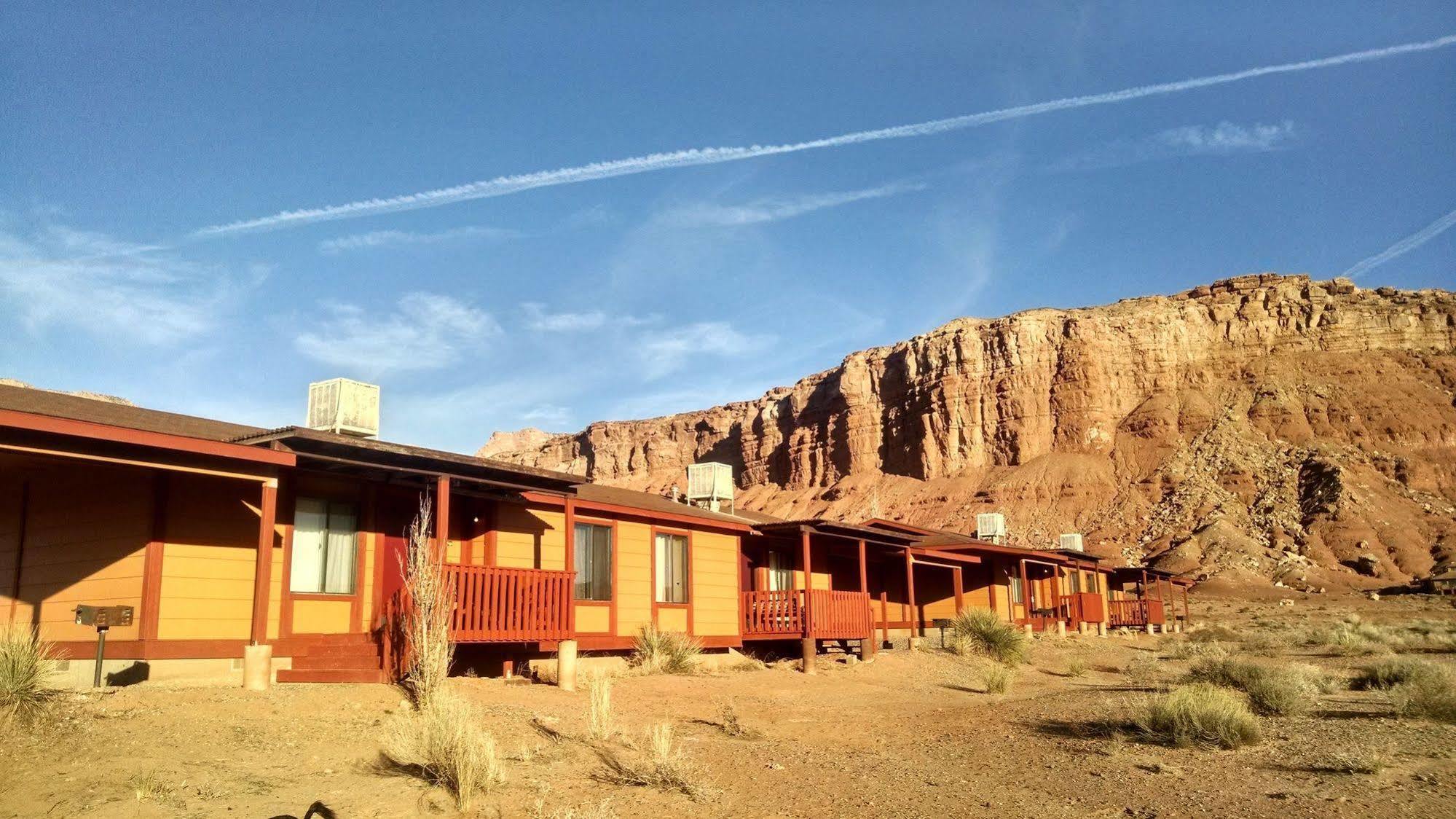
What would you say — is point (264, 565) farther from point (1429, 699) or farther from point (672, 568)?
point (1429, 699)

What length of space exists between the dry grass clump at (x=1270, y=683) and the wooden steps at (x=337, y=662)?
36.2 feet

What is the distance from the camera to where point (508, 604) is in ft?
44.9

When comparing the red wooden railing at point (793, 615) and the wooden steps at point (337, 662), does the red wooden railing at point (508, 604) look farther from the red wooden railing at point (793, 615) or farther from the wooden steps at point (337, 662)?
the red wooden railing at point (793, 615)

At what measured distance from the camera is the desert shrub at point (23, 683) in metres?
7.86

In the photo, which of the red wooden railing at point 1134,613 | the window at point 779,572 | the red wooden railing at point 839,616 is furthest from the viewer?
the red wooden railing at point 1134,613

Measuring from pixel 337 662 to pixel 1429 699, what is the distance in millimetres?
13148

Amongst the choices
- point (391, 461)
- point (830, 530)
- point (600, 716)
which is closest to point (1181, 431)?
point (830, 530)

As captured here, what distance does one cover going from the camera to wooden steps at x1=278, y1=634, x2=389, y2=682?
1188 cm

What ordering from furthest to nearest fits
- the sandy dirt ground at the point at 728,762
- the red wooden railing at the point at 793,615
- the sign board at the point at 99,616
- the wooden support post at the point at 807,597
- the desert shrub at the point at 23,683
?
the red wooden railing at the point at 793,615, the wooden support post at the point at 807,597, the sign board at the point at 99,616, the desert shrub at the point at 23,683, the sandy dirt ground at the point at 728,762

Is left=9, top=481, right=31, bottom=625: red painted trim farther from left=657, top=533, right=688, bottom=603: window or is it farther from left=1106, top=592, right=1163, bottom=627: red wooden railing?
left=1106, top=592, right=1163, bottom=627: red wooden railing

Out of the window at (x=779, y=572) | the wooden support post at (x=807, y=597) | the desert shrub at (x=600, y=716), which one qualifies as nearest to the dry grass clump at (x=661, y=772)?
the desert shrub at (x=600, y=716)

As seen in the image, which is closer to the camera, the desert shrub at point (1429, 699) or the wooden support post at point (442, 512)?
the desert shrub at point (1429, 699)

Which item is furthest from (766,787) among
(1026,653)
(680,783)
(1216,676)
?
(1026,653)

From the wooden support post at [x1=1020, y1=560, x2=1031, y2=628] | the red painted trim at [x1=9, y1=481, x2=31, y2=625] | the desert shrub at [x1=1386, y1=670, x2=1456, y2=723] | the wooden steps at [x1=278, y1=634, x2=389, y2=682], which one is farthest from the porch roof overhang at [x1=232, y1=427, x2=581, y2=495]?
the wooden support post at [x1=1020, y1=560, x2=1031, y2=628]
